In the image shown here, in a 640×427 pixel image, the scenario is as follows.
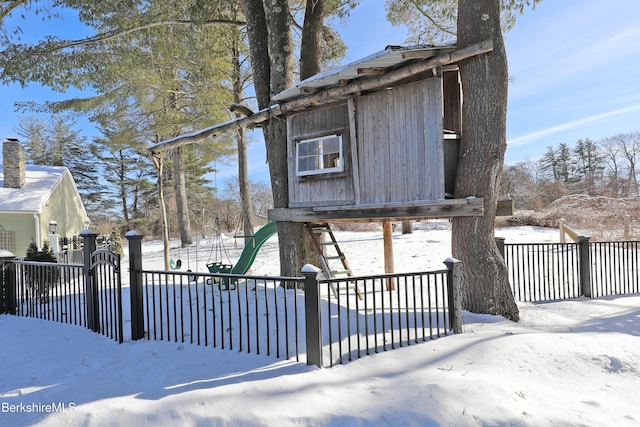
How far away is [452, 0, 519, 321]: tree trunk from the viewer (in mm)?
5719

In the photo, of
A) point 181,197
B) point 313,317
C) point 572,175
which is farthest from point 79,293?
point 572,175

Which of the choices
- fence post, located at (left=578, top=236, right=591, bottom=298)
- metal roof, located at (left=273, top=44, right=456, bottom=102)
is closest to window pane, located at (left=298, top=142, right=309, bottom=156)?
metal roof, located at (left=273, top=44, right=456, bottom=102)

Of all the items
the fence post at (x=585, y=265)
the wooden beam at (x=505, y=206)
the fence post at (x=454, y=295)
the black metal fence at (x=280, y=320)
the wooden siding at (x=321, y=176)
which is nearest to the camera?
the black metal fence at (x=280, y=320)

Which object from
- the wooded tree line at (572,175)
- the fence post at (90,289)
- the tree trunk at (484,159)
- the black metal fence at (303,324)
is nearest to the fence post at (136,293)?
the black metal fence at (303,324)

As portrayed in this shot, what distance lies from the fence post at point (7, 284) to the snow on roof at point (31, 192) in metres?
9.23

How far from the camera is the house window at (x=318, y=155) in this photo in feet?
21.9

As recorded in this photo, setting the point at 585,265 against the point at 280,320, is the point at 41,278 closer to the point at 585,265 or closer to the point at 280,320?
the point at 280,320

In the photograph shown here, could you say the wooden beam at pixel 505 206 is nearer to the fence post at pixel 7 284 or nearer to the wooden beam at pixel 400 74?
the wooden beam at pixel 400 74

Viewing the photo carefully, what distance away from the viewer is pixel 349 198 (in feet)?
21.6

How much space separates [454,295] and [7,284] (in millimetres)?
8071

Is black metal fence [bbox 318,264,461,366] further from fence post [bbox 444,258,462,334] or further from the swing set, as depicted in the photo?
the swing set

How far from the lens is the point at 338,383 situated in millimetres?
3346

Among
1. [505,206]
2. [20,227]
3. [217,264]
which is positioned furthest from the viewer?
[20,227]

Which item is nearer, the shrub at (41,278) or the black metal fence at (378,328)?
the black metal fence at (378,328)
